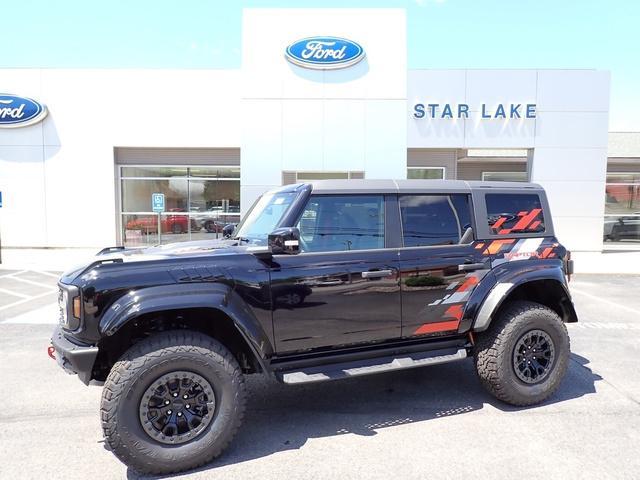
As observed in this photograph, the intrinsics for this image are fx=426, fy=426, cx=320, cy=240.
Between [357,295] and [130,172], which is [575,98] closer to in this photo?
[357,295]

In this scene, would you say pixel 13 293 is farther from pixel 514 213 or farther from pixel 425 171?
pixel 425 171

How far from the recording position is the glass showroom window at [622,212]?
1862cm

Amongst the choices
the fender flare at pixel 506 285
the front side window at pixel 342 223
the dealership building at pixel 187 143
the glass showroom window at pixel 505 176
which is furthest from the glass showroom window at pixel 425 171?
the front side window at pixel 342 223

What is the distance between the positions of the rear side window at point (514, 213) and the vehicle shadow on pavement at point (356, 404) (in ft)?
5.20

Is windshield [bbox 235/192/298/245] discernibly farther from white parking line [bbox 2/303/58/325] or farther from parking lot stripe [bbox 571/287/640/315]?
parking lot stripe [bbox 571/287/640/315]

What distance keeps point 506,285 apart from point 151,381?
2.94m

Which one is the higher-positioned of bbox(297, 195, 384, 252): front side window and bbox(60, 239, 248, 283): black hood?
bbox(297, 195, 384, 252): front side window

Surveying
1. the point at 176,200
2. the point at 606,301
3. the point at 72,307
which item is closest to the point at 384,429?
the point at 72,307

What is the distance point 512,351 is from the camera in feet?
12.1

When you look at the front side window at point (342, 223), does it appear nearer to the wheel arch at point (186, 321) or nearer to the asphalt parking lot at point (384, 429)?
the wheel arch at point (186, 321)

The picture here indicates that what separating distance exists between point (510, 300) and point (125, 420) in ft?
10.9

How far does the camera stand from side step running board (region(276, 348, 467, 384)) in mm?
3158

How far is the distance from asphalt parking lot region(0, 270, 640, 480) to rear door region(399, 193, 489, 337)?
0.80 meters

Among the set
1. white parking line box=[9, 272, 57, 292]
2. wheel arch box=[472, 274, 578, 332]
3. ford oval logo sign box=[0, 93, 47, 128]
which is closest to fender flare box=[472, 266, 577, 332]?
wheel arch box=[472, 274, 578, 332]
